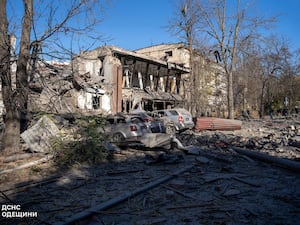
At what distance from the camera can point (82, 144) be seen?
6.68 metres

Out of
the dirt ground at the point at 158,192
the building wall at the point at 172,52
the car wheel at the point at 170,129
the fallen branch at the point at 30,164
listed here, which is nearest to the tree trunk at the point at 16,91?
the dirt ground at the point at 158,192

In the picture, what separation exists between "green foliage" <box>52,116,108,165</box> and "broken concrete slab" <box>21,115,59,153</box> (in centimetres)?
69

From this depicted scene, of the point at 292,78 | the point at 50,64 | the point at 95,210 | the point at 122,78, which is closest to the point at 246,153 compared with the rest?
the point at 95,210

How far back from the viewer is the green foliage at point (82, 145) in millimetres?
6496

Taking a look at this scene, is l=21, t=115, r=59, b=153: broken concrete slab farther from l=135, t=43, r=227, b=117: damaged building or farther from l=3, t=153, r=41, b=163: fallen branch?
l=135, t=43, r=227, b=117: damaged building

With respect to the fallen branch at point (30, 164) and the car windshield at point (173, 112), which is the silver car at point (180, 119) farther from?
the fallen branch at point (30, 164)

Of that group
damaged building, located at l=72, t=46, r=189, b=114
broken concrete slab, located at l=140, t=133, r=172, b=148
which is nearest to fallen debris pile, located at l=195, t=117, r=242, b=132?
damaged building, located at l=72, t=46, r=189, b=114

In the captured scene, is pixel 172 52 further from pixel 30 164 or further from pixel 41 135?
pixel 30 164

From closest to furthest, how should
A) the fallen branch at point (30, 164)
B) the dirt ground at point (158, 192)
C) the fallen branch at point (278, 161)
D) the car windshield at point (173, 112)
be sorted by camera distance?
the dirt ground at point (158, 192) → the fallen branch at point (30, 164) → the fallen branch at point (278, 161) → the car windshield at point (173, 112)

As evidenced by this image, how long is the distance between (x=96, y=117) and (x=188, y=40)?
23376 millimetres

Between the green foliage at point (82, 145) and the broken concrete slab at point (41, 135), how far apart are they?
693mm

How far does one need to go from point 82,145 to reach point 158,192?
309cm

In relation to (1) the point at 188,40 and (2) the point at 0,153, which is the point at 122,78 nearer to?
(1) the point at 188,40

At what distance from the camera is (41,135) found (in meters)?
7.33
